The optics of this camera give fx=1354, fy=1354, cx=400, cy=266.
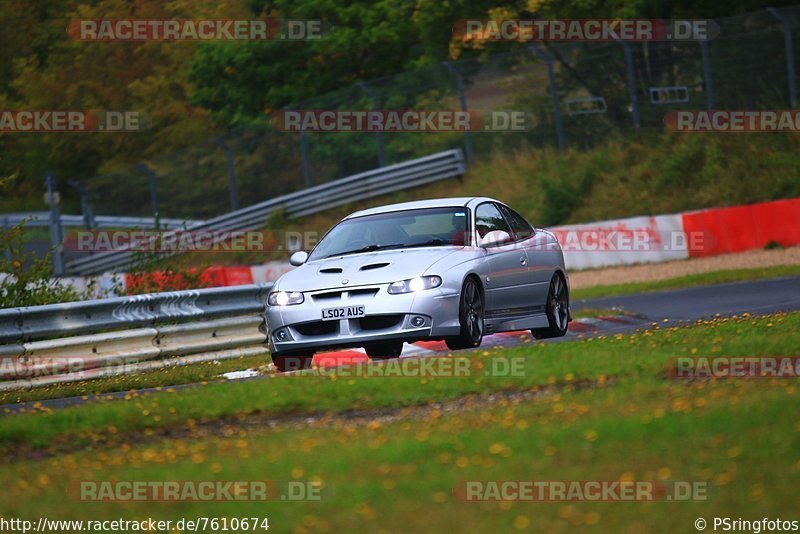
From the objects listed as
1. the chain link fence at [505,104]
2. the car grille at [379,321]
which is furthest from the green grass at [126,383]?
the chain link fence at [505,104]

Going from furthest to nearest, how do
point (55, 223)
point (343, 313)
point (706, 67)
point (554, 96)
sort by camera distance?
point (55, 223)
point (554, 96)
point (706, 67)
point (343, 313)

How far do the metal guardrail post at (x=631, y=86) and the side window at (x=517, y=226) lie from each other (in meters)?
15.3

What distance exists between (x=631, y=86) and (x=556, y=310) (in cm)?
1602

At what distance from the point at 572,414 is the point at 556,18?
26403mm

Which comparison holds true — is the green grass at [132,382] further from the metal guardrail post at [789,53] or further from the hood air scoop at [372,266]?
the metal guardrail post at [789,53]

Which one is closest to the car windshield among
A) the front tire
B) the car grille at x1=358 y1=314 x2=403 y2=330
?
the front tire

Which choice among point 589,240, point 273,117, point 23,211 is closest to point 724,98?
point 589,240

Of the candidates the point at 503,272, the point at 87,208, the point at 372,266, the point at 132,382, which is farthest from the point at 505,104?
the point at 132,382

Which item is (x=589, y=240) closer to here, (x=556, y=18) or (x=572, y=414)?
(x=556, y=18)

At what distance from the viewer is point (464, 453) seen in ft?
22.5

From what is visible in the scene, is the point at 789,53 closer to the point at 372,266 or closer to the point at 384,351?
the point at 384,351

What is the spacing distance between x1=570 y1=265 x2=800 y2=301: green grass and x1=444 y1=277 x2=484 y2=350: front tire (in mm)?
10023

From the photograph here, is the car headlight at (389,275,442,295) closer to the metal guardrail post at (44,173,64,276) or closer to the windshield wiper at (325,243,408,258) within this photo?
the windshield wiper at (325,243,408,258)

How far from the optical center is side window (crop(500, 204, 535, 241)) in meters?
14.4
